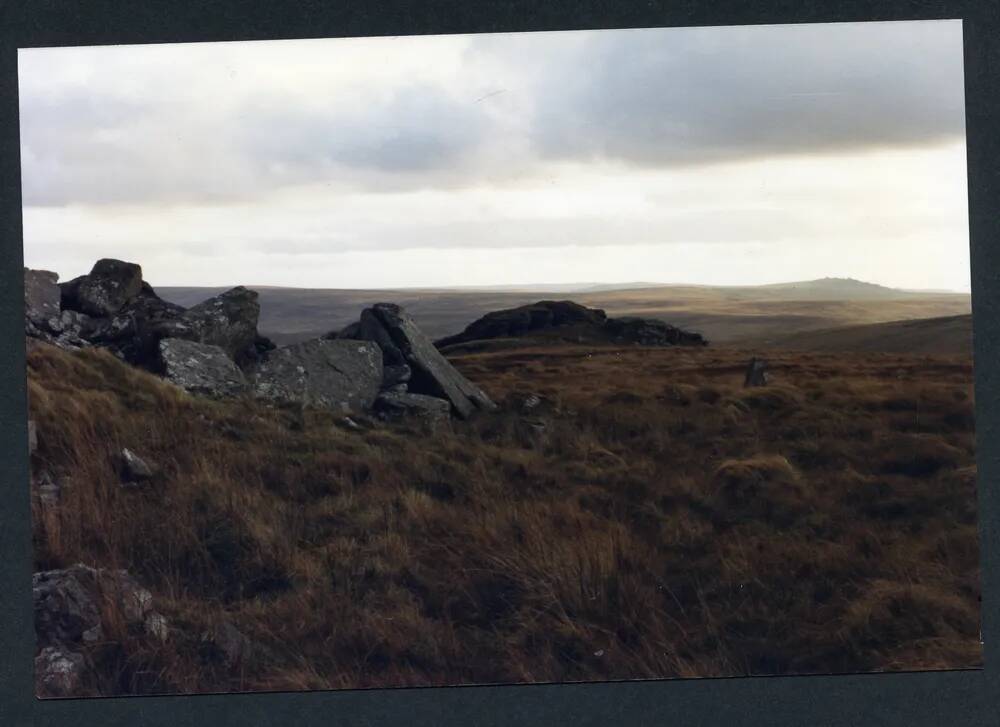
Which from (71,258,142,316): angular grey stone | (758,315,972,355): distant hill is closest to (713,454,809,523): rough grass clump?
(758,315,972,355): distant hill

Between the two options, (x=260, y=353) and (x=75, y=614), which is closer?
(x=75, y=614)

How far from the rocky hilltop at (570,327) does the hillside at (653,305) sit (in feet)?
0.13

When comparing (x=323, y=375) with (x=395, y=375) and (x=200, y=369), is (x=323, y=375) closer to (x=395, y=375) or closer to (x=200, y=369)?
(x=395, y=375)

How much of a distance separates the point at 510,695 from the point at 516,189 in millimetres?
2605

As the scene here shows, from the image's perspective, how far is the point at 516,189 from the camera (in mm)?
5980

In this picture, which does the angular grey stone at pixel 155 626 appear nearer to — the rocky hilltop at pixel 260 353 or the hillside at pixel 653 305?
the rocky hilltop at pixel 260 353

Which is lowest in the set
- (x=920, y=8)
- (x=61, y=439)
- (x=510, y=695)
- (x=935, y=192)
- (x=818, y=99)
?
(x=510, y=695)

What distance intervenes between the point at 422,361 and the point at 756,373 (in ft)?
5.98

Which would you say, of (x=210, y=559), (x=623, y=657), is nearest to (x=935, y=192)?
(x=623, y=657)

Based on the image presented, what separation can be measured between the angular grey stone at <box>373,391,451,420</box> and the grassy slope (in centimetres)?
12

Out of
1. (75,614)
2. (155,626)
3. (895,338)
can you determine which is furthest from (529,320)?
(75,614)

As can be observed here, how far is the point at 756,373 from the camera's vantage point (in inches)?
241

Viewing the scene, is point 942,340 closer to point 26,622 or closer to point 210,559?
point 210,559

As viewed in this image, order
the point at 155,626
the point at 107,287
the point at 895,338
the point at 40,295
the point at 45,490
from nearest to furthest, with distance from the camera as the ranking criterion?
the point at 155,626 < the point at 45,490 < the point at 40,295 < the point at 107,287 < the point at 895,338
